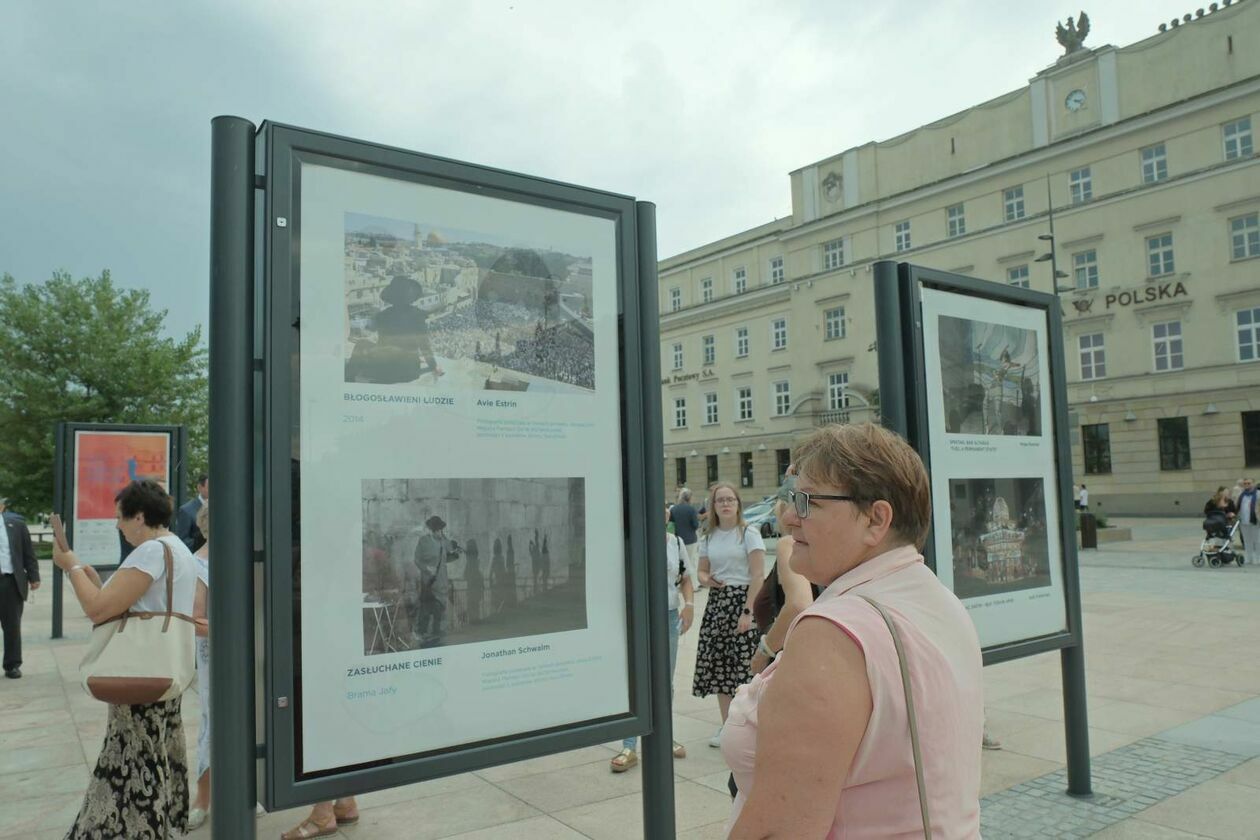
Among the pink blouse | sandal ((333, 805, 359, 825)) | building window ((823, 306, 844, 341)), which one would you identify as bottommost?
sandal ((333, 805, 359, 825))

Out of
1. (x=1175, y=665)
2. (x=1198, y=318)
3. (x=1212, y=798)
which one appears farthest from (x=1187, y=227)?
(x=1212, y=798)

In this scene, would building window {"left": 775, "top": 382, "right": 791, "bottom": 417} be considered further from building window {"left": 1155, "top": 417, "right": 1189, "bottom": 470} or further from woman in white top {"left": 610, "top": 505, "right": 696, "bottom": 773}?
woman in white top {"left": 610, "top": 505, "right": 696, "bottom": 773}

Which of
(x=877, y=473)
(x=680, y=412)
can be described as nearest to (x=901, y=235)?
(x=680, y=412)

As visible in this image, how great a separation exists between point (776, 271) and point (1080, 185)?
19.9 metres

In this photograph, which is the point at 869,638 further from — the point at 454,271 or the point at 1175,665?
the point at 1175,665

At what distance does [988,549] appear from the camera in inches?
192

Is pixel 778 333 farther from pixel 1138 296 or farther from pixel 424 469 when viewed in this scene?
pixel 424 469

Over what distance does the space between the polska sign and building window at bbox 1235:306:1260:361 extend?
229cm

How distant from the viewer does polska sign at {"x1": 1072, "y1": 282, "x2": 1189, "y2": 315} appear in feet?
123

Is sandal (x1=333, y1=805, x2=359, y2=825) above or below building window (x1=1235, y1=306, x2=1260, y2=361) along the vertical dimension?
below

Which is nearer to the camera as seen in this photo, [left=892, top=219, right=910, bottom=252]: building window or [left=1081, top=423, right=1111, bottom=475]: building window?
[left=1081, top=423, right=1111, bottom=475]: building window

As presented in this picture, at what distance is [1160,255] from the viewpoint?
38438 millimetres

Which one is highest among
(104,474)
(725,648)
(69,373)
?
(69,373)

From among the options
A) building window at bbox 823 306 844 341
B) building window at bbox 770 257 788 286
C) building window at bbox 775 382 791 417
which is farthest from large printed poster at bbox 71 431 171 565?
building window at bbox 770 257 788 286
